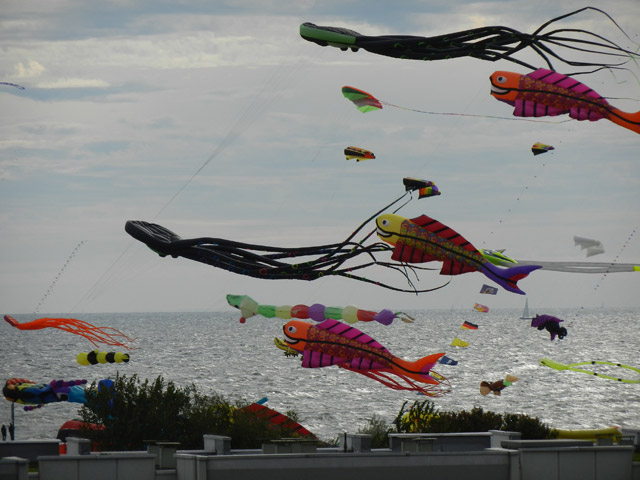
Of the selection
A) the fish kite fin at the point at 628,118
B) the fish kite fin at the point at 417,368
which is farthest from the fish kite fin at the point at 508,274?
the fish kite fin at the point at 628,118

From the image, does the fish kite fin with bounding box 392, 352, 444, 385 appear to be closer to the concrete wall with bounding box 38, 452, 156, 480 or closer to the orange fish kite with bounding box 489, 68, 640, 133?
the orange fish kite with bounding box 489, 68, 640, 133

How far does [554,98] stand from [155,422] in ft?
109

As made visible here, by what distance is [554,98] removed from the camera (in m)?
35.9

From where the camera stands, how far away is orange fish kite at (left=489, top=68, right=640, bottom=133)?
35688mm

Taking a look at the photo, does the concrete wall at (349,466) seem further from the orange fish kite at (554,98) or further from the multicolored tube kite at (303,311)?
the orange fish kite at (554,98)

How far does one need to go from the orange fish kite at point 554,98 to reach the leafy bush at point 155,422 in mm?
29508

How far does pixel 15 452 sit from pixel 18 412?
3592 inches

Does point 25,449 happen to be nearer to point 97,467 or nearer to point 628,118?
point 97,467

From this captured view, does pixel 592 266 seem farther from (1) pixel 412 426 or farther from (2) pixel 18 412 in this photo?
(2) pixel 18 412

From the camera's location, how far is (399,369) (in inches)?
1560

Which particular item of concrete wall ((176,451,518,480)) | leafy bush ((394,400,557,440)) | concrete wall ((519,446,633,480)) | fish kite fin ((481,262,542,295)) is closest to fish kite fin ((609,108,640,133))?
fish kite fin ((481,262,542,295))

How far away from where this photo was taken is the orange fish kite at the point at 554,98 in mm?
35688

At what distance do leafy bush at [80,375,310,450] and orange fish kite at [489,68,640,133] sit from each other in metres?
29.5

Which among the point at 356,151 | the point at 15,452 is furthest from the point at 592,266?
the point at 15,452
